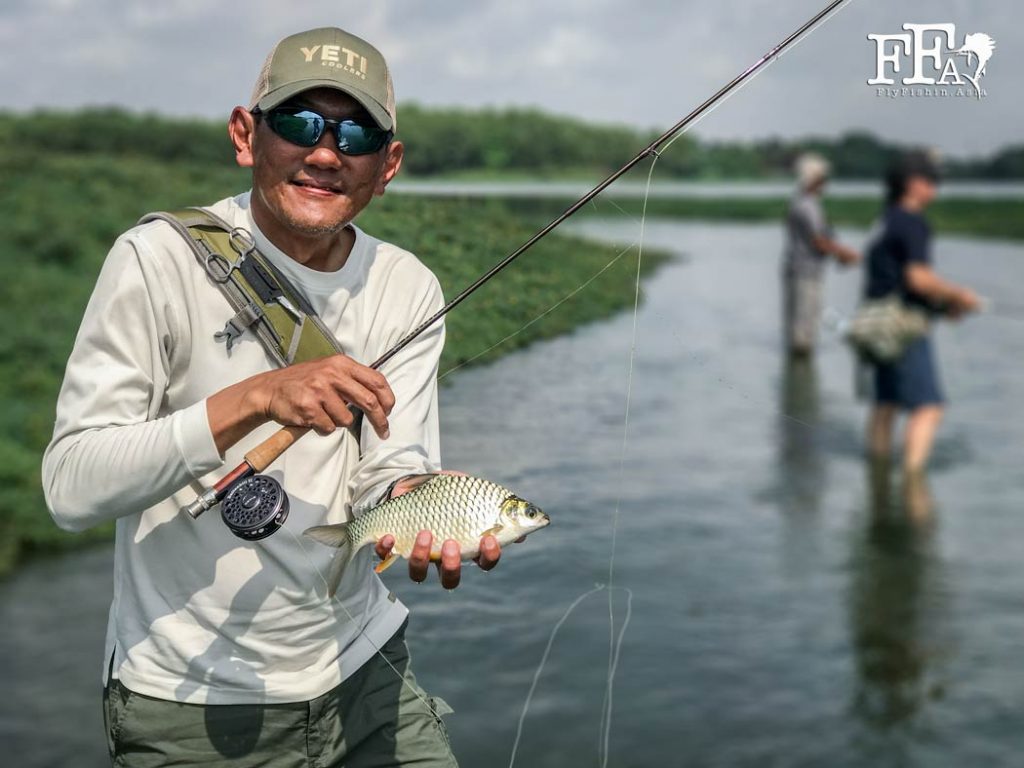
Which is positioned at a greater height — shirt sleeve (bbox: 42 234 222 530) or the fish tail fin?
shirt sleeve (bbox: 42 234 222 530)

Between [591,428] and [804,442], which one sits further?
[804,442]

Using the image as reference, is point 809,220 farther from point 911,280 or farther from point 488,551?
point 488,551

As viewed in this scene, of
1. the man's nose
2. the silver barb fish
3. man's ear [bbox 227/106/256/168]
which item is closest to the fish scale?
the silver barb fish

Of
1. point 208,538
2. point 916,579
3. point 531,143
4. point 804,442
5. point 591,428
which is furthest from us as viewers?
point 804,442

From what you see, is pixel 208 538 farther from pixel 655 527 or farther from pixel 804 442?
pixel 804 442

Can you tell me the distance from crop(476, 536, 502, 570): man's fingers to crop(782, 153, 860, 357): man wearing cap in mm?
11656

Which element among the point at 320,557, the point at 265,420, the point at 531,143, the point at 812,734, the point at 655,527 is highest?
the point at 531,143

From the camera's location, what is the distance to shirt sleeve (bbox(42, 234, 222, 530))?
209cm

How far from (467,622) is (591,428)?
0.65m

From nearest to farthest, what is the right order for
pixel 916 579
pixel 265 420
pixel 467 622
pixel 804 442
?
pixel 265 420 < pixel 467 622 < pixel 916 579 < pixel 804 442

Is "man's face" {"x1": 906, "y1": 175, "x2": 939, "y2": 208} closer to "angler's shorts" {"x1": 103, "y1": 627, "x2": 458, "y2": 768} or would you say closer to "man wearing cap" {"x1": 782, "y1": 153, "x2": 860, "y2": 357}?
"man wearing cap" {"x1": 782, "y1": 153, "x2": 860, "y2": 357}

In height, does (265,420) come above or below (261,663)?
above

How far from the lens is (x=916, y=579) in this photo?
8.12 meters

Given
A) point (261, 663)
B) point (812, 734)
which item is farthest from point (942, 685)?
point (261, 663)
